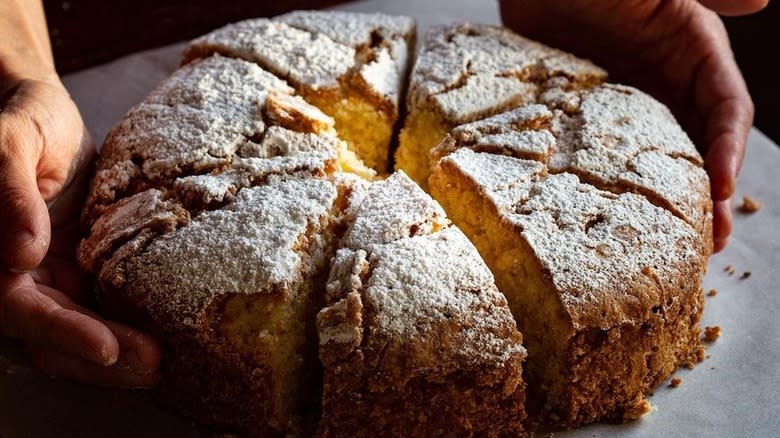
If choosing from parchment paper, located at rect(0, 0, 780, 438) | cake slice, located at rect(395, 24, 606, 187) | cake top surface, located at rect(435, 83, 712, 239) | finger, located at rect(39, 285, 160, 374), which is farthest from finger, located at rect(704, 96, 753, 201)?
finger, located at rect(39, 285, 160, 374)

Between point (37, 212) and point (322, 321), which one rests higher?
point (37, 212)

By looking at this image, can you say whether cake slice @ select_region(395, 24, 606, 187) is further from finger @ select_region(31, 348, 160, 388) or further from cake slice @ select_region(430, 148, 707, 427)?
finger @ select_region(31, 348, 160, 388)

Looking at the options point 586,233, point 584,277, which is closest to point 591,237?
point 586,233

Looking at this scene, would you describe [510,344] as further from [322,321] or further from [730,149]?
[730,149]

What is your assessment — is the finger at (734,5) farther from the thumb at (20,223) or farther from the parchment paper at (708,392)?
the thumb at (20,223)

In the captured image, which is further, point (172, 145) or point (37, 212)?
point (172, 145)

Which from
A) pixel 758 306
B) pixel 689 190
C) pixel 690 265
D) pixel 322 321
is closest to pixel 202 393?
pixel 322 321
